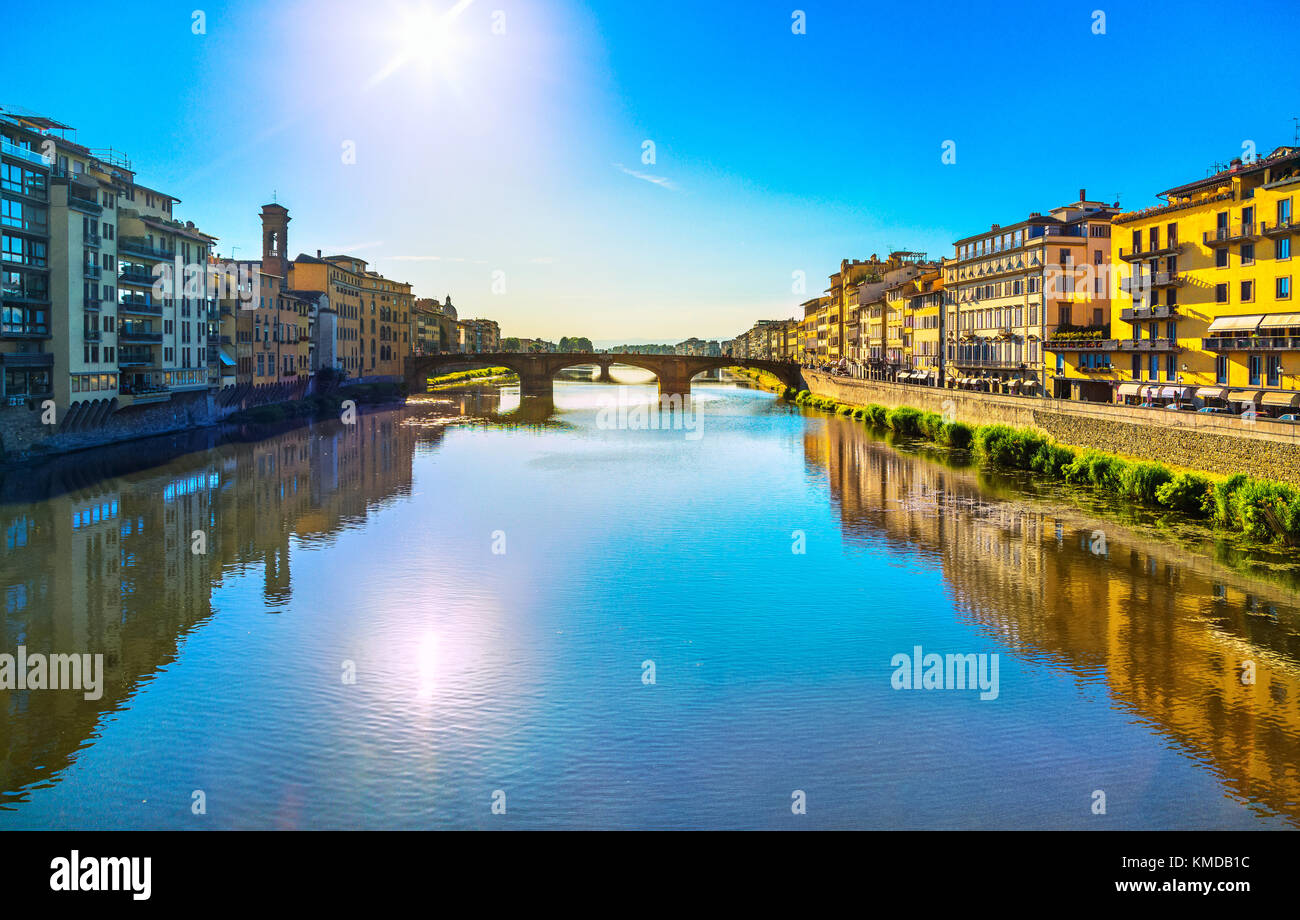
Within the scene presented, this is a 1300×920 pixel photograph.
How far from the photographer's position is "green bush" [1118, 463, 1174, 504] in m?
30.5

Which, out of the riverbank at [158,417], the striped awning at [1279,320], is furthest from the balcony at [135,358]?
the striped awning at [1279,320]

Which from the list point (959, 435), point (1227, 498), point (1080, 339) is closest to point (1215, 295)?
point (1080, 339)

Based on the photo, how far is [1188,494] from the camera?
28.9 metres

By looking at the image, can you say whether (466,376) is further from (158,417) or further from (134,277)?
(134,277)

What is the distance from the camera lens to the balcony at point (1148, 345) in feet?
135

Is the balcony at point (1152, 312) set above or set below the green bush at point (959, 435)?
above

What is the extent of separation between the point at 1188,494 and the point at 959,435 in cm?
1967

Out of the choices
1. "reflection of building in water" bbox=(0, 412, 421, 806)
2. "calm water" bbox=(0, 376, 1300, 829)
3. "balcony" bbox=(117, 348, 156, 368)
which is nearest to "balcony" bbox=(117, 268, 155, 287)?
"balcony" bbox=(117, 348, 156, 368)

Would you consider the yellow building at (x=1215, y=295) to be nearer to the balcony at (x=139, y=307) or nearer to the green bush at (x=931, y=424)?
the green bush at (x=931, y=424)

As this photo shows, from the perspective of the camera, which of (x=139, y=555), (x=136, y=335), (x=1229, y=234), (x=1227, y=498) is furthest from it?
(x=136, y=335)

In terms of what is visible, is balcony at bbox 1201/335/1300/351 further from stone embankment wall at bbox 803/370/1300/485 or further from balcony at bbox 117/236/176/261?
balcony at bbox 117/236/176/261

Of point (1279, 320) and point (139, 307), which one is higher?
point (139, 307)

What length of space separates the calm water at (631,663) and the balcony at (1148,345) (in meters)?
12.3

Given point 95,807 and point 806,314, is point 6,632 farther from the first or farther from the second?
point 806,314
